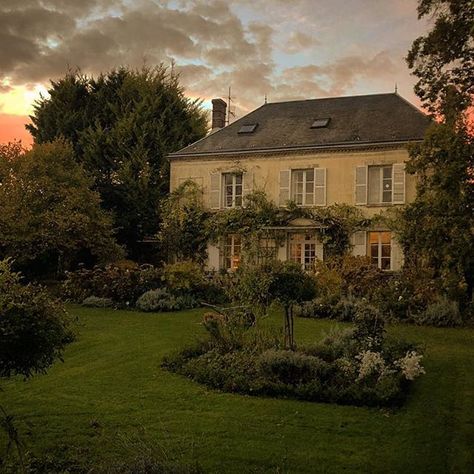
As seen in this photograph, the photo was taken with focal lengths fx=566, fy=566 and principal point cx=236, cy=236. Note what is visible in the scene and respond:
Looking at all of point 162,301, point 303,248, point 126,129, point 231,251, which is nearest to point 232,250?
point 231,251

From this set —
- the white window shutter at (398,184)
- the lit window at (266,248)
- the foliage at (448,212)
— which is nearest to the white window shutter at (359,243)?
the white window shutter at (398,184)

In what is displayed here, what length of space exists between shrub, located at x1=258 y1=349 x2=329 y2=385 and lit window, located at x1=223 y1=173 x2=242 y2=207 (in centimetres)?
1457

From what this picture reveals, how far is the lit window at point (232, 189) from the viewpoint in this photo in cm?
2230

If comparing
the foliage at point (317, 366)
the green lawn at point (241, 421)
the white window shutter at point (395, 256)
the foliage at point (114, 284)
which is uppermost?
the white window shutter at point (395, 256)

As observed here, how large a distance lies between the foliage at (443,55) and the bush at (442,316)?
14.6 ft

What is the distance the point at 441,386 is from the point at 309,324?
16.8ft

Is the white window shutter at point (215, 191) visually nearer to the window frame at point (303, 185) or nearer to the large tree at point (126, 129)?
the window frame at point (303, 185)

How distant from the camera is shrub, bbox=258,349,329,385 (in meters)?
7.66

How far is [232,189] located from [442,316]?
37.0 ft

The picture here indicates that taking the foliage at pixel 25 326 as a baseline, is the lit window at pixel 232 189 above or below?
above

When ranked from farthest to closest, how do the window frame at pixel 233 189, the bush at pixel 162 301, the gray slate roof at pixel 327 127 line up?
the window frame at pixel 233 189 < the gray slate roof at pixel 327 127 < the bush at pixel 162 301

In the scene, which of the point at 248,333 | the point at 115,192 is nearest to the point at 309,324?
the point at 248,333

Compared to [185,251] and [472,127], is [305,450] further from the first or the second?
[185,251]

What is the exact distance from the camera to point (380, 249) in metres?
20.2
